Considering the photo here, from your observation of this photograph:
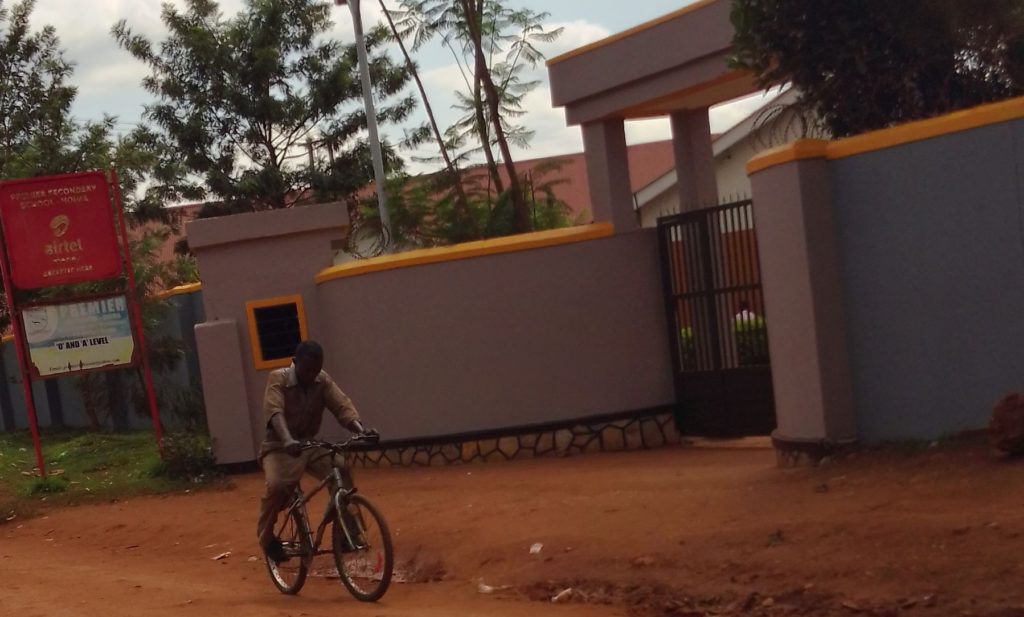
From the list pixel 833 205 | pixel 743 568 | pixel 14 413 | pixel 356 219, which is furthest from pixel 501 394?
pixel 14 413

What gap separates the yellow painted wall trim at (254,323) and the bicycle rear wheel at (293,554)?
19.8 feet

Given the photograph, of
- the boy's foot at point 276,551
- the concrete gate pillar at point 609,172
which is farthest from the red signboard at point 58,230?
the boy's foot at point 276,551

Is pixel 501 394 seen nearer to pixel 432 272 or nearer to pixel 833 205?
pixel 432 272

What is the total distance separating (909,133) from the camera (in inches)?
364

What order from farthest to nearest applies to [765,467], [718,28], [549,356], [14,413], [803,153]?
[14,413] < [549,356] < [718,28] < [765,467] < [803,153]

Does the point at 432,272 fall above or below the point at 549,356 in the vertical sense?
above

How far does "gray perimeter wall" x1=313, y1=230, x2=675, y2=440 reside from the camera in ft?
46.4

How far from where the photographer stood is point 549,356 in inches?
559

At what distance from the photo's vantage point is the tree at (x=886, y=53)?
977 centimetres

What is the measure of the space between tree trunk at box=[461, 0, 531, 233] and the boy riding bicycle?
10.7 meters

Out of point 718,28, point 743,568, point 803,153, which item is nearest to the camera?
point 743,568

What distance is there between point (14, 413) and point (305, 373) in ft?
80.8

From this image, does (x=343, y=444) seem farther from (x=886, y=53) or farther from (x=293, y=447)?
(x=886, y=53)

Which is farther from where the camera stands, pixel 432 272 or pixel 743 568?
pixel 432 272
